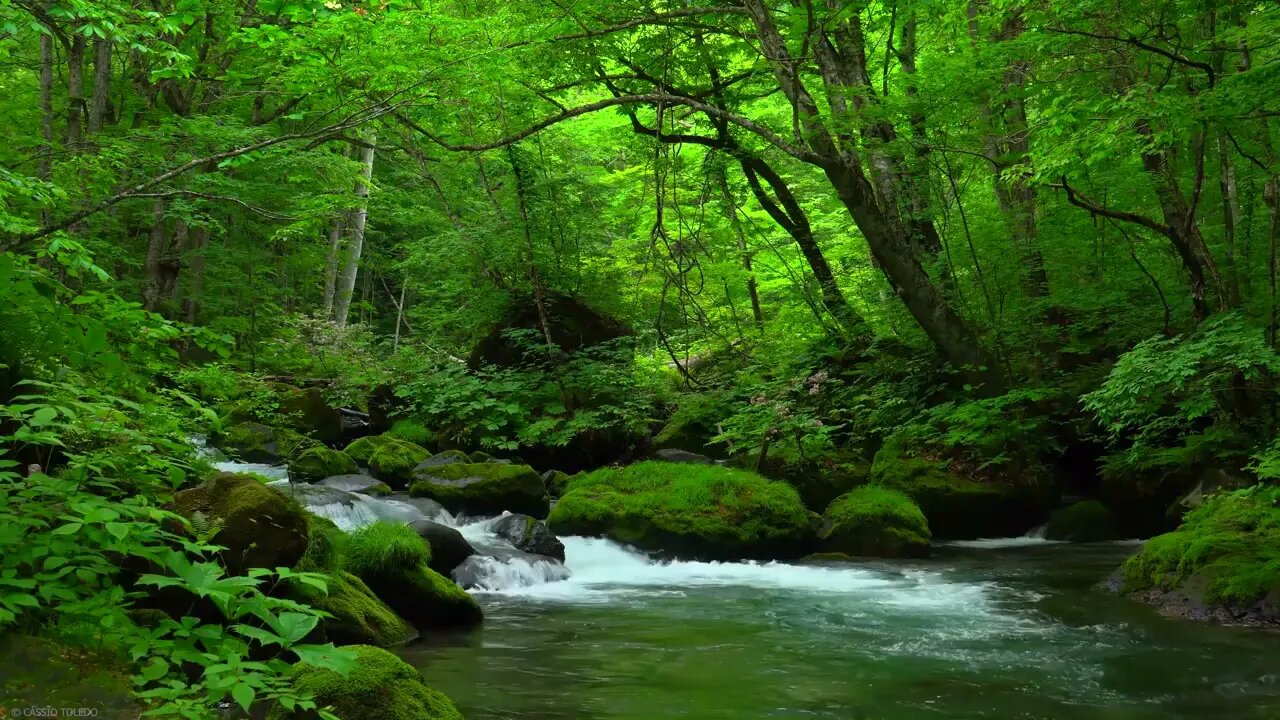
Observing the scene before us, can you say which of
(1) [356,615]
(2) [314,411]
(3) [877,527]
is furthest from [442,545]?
(2) [314,411]

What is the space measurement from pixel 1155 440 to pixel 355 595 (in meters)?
10.6

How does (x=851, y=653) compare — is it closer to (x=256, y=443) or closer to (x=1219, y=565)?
(x=1219, y=565)

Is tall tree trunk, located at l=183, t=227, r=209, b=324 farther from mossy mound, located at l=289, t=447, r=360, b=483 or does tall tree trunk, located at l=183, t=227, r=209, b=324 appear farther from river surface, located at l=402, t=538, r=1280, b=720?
river surface, located at l=402, t=538, r=1280, b=720

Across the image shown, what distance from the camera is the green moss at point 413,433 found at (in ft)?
56.0

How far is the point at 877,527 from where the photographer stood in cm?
1145

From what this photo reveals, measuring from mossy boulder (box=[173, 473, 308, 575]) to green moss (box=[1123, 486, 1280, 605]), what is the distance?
739cm

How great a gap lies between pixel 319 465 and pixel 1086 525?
452 inches

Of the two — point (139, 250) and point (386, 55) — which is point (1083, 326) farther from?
point (139, 250)

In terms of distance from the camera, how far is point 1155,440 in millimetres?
11758

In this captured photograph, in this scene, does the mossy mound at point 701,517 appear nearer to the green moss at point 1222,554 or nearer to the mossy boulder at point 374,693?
the green moss at point 1222,554

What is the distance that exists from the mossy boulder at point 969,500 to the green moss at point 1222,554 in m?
3.51

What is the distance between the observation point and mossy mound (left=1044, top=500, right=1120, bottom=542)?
1232cm

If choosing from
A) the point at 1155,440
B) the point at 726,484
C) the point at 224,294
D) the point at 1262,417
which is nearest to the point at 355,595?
the point at 726,484

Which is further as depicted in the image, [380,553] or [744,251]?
[744,251]
